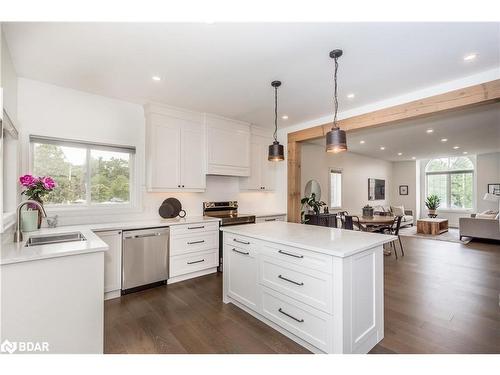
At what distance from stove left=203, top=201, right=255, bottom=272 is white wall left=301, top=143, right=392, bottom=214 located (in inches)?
97.6

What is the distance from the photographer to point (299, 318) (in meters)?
2.00

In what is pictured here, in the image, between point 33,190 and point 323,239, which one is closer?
point 323,239

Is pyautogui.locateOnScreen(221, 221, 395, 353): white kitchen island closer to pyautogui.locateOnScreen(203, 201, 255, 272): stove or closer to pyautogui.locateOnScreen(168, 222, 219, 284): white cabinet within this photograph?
pyautogui.locateOnScreen(168, 222, 219, 284): white cabinet

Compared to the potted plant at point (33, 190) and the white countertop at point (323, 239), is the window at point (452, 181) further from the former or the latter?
the potted plant at point (33, 190)

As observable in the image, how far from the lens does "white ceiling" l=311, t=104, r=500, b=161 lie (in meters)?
4.31

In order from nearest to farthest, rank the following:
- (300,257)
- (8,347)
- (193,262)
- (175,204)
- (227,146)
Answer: (8,347)
(300,257)
(193,262)
(175,204)
(227,146)

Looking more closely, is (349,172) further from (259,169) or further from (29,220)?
(29,220)

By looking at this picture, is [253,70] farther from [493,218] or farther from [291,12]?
[493,218]

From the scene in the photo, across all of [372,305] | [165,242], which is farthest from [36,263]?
[372,305]

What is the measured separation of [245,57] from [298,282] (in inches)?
82.0

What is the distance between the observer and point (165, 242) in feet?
11.0

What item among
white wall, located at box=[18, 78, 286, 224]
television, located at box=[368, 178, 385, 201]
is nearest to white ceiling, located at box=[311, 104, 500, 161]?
television, located at box=[368, 178, 385, 201]

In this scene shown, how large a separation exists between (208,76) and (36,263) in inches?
89.4

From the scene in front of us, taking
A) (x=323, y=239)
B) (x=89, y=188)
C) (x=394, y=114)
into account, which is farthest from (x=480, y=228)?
(x=89, y=188)
